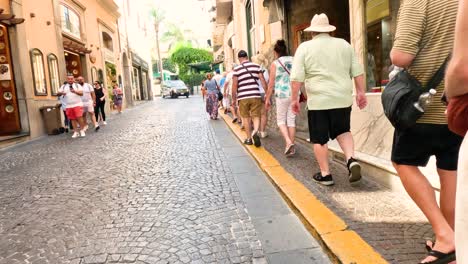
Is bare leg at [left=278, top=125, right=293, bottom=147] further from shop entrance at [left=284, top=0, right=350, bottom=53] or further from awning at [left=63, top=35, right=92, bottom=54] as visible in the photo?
awning at [left=63, top=35, right=92, bottom=54]

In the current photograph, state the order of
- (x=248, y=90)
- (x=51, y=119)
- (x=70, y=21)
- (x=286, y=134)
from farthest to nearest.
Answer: (x=70, y=21) < (x=51, y=119) < (x=248, y=90) < (x=286, y=134)

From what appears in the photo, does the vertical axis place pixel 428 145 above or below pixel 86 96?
below

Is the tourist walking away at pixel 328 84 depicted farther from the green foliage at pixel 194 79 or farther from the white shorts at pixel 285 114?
the green foliage at pixel 194 79

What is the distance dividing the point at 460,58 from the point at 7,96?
456 inches

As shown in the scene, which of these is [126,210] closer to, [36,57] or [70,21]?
[36,57]

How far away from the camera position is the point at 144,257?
2.82m

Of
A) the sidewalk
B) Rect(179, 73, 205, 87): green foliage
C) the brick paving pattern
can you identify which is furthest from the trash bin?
Rect(179, 73, 205, 87): green foliage

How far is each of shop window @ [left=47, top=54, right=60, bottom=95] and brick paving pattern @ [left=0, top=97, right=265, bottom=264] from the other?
20.2 feet

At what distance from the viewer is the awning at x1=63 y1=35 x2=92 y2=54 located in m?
14.4

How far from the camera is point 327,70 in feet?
12.8

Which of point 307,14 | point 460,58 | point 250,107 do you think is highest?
point 307,14

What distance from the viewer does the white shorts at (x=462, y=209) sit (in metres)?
1.14

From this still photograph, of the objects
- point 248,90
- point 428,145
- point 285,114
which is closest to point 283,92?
point 285,114

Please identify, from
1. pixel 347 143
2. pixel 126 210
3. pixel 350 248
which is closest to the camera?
pixel 350 248
